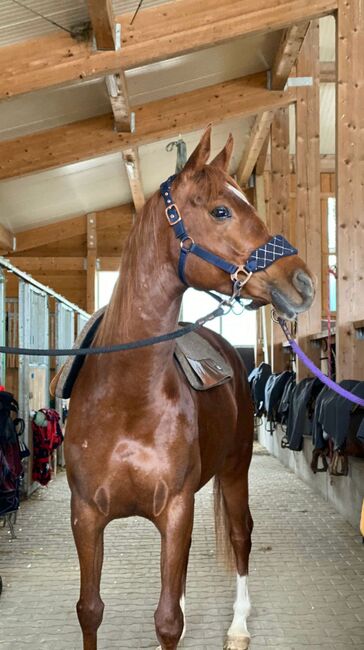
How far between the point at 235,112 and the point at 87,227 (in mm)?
5906

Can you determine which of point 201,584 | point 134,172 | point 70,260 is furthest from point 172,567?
point 70,260

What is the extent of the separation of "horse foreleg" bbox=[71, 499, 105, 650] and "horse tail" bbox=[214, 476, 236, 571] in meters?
0.97

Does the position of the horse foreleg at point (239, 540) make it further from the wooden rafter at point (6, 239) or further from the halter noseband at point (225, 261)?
the wooden rafter at point (6, 239)

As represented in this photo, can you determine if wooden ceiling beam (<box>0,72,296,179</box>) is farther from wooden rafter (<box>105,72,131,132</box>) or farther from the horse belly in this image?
the horse belly

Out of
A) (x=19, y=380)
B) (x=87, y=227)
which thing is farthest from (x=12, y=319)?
(x=87, y=227)

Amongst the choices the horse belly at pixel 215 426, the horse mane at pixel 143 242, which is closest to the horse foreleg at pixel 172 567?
the horse belly at pixel 215 426

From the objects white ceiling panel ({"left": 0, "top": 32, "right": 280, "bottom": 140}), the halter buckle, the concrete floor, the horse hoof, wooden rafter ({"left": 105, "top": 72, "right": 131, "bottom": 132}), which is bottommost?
the concrete floor

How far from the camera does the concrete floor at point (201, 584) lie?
2502 millimetres

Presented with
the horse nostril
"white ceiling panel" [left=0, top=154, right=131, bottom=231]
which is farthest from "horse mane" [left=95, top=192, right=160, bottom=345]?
"white ceiling panel" [left=0, top=154, right=131, bottom=231]

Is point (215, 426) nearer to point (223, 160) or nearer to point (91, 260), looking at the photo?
point (223, 160)

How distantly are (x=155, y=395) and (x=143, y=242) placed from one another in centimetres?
43

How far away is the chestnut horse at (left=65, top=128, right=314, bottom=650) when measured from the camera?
165 cm

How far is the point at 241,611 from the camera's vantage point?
252cm

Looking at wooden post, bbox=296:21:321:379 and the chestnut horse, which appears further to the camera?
wooden post, bbox=296:21:321:379
